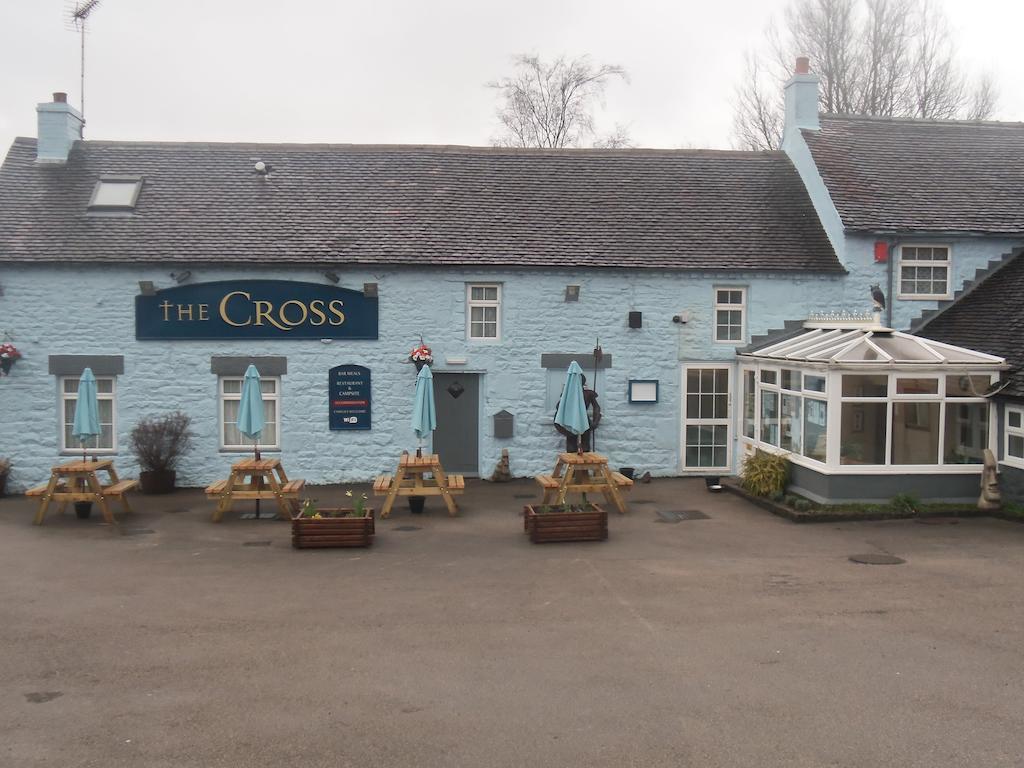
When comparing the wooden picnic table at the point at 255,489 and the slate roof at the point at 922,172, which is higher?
the slate roof at the point at 922,172

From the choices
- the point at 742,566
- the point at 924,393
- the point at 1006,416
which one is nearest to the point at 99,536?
the point at 742,566

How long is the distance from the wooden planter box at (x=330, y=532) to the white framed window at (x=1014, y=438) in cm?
940

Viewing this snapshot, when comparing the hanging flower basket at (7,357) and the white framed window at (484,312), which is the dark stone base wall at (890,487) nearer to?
the white framed window at (484,312)

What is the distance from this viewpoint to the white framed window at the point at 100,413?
1691 centimetres

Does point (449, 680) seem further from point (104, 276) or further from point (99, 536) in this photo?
point (104, 276)

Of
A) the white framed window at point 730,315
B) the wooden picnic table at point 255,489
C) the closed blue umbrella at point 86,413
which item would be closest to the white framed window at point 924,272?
the white framed window at point 730,315

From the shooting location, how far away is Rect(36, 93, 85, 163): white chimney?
750 inches

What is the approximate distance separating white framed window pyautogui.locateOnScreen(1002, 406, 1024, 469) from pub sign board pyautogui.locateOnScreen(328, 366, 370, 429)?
34.4 ft

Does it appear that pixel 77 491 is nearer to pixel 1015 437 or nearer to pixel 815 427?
pixel 815 427

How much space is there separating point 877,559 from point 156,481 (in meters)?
11.7

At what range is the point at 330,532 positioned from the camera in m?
12.0

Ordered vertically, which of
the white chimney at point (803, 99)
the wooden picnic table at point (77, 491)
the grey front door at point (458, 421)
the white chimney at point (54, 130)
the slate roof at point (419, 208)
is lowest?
the wooden picnic table at point (77, 491)

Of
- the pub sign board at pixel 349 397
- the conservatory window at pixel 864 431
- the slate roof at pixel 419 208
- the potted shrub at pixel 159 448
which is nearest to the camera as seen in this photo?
the conservatory window at pixel 864 431

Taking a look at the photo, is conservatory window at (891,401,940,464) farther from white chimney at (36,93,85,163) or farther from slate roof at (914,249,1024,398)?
white chimney at (36,93,85,163)
